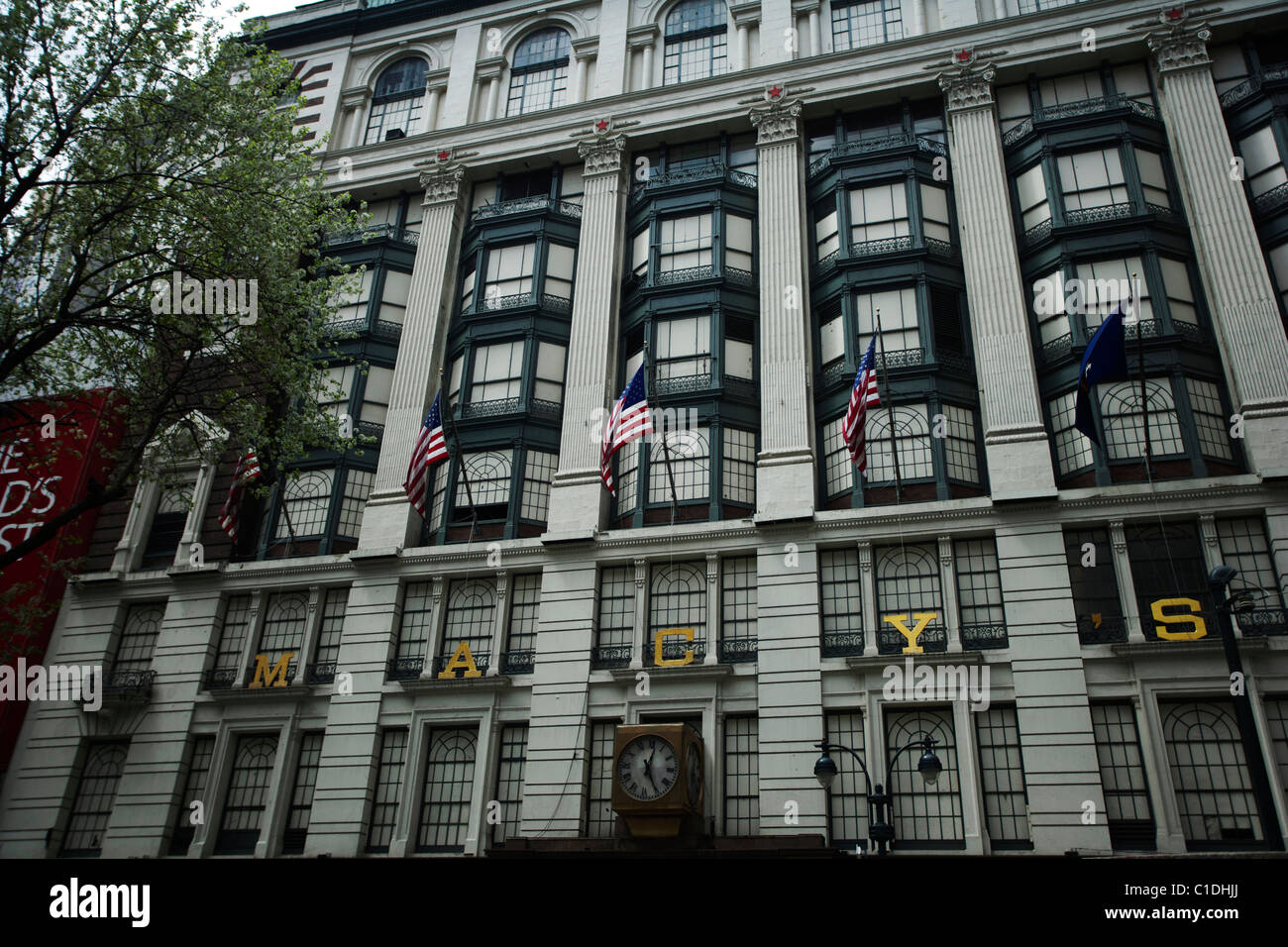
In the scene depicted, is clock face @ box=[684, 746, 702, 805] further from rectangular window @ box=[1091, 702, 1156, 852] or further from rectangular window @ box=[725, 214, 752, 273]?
rectangular window @ box=[725, 214, 752, 273]

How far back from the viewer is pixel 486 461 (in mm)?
33344

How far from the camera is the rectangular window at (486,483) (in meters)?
32.7

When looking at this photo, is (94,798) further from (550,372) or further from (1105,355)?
(1105,355)

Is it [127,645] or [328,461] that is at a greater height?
[328,461]

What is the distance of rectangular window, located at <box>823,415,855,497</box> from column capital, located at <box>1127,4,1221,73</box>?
17290mm

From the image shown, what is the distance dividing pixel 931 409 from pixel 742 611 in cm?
891

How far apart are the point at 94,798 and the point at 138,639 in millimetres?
5653

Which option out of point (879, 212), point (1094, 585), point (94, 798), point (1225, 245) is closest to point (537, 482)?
point (879, 212)

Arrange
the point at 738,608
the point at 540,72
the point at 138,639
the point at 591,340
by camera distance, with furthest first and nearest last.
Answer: the point at 540,72
the point at 138,639
the point at 591,340
the point at 738,608

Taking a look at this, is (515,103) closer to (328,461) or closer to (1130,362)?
(328,461)

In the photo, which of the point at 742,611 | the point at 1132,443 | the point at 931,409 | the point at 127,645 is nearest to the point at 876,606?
the point at 742,611

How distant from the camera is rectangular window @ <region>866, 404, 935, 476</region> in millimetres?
28797

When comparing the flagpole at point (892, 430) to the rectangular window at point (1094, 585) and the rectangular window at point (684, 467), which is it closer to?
the rectangular window at point (1094, 585)

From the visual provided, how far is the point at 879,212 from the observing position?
3303 cm
